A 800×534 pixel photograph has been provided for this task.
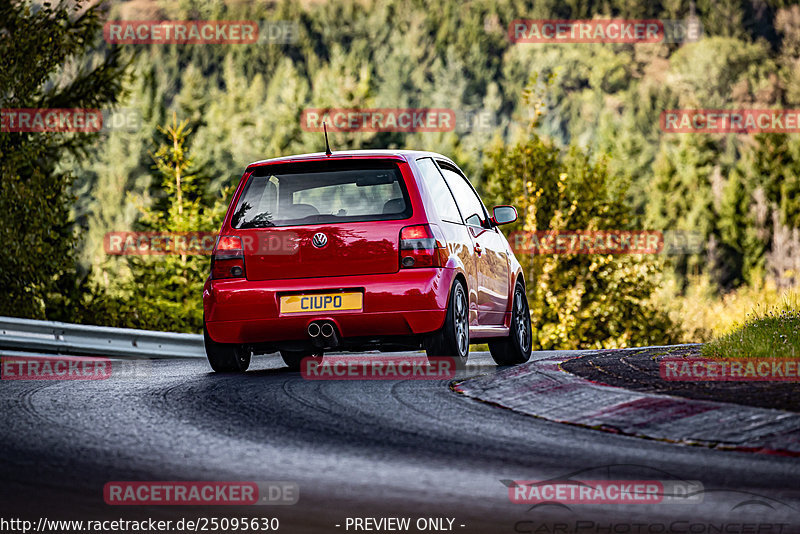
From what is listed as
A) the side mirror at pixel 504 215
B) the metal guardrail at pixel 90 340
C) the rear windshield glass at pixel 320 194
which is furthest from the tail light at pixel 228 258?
the metal guardrail at pixel 90 340

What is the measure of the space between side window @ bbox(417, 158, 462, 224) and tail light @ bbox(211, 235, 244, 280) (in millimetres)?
1584

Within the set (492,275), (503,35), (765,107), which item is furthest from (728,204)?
(503,35)

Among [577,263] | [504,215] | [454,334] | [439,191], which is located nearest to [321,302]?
[454,334]

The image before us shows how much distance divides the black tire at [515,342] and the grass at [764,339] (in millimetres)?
1922

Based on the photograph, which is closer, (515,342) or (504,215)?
(504,215)

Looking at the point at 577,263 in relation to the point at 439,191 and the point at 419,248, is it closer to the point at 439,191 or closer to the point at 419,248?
the point at 439,191

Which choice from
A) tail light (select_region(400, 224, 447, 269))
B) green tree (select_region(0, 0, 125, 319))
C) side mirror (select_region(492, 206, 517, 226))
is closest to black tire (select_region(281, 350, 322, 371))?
side mirror (select_region(492, 206, 517, 226))

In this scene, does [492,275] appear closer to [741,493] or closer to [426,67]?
[741,493]

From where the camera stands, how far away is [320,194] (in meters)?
9.02

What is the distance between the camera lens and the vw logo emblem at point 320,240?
343 inches

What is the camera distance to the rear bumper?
8.57 meters

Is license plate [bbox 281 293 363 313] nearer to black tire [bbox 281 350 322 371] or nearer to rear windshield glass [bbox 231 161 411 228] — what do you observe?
rear windshield glass [bbox 231 161 411 228]

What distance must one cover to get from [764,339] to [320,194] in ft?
12.0

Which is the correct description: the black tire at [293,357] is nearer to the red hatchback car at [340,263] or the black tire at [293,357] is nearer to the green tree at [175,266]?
the red hatchback car at [340,263]
